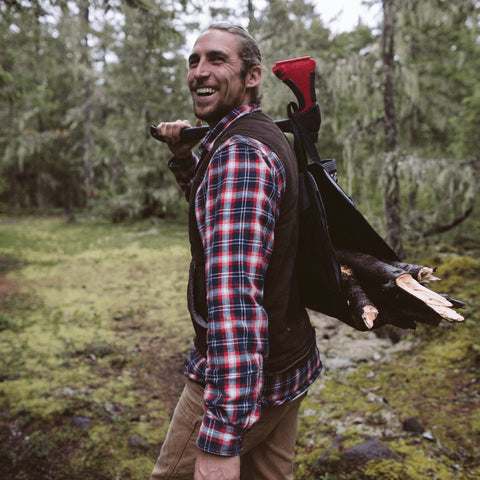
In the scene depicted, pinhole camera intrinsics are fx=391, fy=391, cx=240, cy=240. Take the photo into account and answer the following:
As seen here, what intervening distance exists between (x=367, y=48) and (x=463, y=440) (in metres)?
7.08

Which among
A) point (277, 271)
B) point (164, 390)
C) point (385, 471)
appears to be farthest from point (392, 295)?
point (164, 390)

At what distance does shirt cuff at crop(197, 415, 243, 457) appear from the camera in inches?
49.1

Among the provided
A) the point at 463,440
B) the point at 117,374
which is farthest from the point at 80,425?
the point at 463,440

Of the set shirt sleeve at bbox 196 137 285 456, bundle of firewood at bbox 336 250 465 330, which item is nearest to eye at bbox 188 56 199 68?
shirt sleeve at bbox 196 137 285 456

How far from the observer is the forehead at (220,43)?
1.69 metres

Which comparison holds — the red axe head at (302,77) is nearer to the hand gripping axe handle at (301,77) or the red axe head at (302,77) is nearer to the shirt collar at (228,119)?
the hand gripping axe handle at (301,77)

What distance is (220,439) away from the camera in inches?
49.2

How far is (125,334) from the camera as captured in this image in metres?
6.52

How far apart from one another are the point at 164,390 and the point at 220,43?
416 centimetres

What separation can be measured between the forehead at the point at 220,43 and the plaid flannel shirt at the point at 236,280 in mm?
555

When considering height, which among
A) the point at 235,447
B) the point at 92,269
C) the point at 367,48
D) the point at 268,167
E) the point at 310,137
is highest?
the point at 367,48

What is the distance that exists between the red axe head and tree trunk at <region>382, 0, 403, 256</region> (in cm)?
470

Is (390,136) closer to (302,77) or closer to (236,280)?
(302,77)

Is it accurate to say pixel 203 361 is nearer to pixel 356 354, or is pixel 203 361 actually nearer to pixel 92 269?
pixel 356 354
